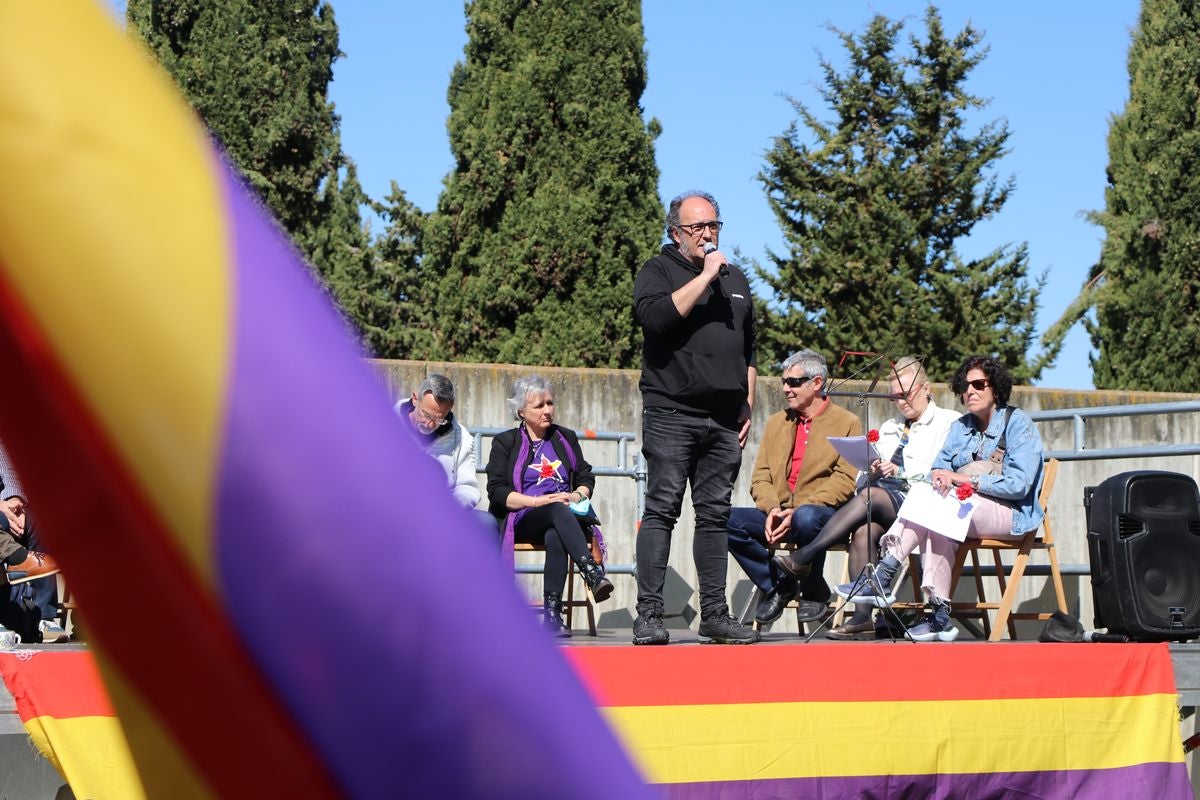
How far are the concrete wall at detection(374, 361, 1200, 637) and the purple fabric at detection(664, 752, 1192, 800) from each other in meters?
3.70

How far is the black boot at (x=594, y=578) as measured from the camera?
6.83 m

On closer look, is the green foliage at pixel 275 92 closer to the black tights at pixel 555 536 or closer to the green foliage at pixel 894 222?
the green foliage at pixel 894 222

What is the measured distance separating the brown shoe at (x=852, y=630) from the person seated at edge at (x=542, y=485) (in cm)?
114

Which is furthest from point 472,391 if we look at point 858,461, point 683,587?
point 858,461

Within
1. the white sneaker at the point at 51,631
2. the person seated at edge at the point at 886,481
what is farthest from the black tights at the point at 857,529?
the white sneaker at the point at 51,631

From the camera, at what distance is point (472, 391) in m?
9.34

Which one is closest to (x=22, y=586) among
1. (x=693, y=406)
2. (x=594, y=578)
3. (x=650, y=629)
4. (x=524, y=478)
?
(x=524, y=478)

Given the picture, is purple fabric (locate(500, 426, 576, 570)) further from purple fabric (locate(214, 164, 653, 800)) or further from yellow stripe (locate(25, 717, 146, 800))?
purple fabric (locate(214, 164, 653, 800))

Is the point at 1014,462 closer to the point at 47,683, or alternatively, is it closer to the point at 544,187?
the point at 47,683

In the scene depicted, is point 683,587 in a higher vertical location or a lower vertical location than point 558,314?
lower

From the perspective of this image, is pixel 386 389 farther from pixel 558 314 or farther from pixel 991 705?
pixel 558 314

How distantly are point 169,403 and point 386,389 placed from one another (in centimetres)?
10

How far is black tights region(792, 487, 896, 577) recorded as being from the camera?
7117 millimetres

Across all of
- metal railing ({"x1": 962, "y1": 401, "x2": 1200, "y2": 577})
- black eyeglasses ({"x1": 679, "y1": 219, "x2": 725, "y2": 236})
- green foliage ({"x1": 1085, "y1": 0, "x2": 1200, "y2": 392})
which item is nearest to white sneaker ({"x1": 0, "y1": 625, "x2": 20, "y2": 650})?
black eyeglasses ({"x1": 679, "y1": 219, "x2": 725, "y2": 236})
